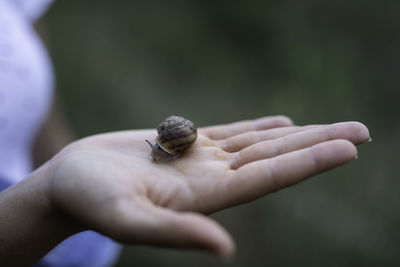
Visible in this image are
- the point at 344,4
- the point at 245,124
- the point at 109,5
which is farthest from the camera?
the point at 109,5

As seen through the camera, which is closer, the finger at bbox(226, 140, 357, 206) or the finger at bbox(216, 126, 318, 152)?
the finger at bbox(226, 140, 357, 206)

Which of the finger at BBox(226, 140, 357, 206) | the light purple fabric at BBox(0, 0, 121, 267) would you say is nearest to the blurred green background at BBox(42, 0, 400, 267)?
the light purple fabric at BBox(0, 0, 121, 267)

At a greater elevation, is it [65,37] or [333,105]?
[65,37]

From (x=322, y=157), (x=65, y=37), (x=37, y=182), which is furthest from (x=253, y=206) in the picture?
(x=65, y=37)

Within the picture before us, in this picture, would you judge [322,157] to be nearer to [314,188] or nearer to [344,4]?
[314,188]

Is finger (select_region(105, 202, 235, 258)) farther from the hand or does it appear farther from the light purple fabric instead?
the light purple fabric

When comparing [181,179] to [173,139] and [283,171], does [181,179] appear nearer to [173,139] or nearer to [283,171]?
[283,171]

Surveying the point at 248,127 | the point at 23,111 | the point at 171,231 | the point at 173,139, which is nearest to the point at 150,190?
the point at 171,231
